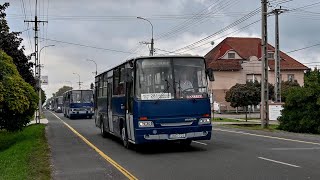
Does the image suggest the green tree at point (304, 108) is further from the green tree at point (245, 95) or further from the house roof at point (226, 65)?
the house roof at point (226, 65)

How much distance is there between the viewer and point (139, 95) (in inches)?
614

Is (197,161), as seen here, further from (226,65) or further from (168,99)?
(226,65)

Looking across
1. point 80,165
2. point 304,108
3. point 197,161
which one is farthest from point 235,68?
point 80,165

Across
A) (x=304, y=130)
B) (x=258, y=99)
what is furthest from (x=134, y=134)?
(x=258, y=99)

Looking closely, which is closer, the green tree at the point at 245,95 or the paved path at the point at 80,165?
the paved path at the point at 80,165

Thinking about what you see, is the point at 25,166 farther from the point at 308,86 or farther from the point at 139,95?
the point at 308,86

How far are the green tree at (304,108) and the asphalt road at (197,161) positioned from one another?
9.17 m

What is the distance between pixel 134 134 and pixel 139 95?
128 cm

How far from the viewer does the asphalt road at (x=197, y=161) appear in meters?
11.1

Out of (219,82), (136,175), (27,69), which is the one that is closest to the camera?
(136,175)

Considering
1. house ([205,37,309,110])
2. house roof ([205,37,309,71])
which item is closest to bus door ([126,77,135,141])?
house ([205,37,309,110])

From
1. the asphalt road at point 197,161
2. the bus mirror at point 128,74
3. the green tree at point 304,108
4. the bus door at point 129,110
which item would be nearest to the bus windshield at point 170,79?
the bus mirror at point 128,74

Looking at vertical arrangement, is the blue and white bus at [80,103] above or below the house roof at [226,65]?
below

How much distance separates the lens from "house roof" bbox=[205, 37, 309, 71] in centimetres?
7312
